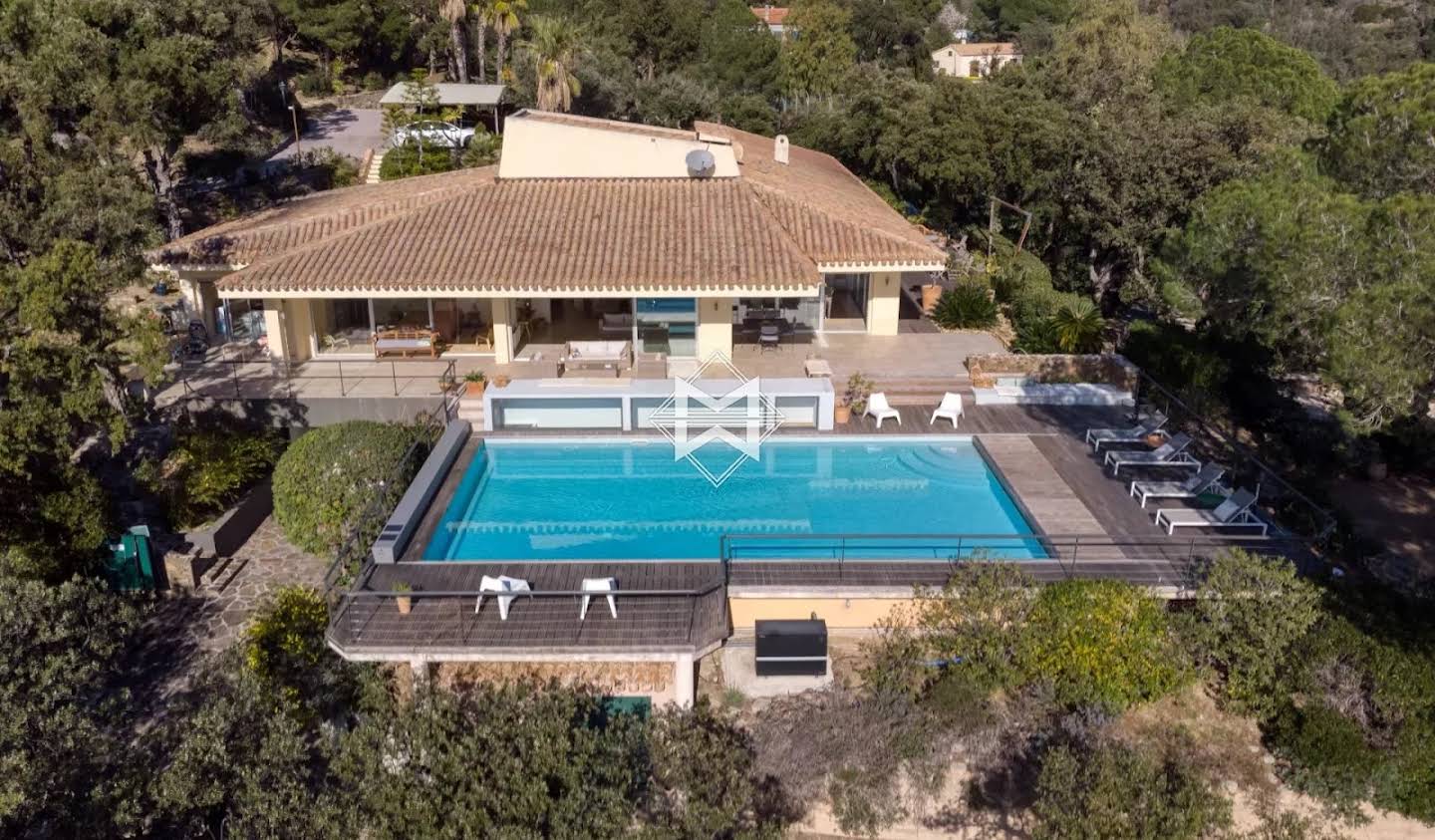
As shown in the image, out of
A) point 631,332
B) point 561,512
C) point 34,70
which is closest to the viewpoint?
point 561,512

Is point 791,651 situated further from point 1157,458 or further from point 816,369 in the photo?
point 816,369

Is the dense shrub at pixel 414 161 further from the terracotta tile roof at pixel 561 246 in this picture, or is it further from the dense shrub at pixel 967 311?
the dense shrub at pixel 967 311

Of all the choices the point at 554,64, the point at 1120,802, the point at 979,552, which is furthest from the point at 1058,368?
the point at 554,64

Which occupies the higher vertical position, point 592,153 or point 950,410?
point 592,153

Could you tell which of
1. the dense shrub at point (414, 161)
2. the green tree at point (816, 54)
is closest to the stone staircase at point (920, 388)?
the dense shrub at point (414, 161)

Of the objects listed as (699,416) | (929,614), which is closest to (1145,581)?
(929,614)

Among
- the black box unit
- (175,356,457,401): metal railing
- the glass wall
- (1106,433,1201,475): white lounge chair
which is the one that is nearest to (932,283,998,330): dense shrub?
the glass wall

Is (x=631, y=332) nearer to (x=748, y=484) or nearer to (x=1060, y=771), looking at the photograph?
(x=748, y=484)

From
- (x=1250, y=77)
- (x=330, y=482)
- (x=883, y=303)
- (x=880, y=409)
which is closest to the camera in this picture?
(x=330, y=482)
